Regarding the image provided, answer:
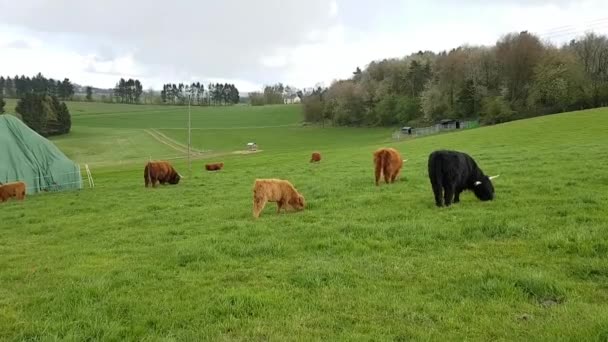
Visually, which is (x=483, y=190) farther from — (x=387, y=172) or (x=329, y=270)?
(x=329, y=270)

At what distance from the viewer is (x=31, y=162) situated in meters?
28.4

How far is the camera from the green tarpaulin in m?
27.6

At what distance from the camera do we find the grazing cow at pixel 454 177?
12.6 m

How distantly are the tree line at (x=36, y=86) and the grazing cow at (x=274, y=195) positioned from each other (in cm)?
16963

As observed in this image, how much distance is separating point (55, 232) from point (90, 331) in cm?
882

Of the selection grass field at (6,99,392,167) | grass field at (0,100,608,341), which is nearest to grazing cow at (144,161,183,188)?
grass field at (0,100,608,341)

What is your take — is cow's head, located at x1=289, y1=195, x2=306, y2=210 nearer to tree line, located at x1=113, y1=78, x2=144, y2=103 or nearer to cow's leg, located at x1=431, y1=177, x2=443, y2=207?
cow's leg, located at x1=431, y1=177, x2=443, y2=207

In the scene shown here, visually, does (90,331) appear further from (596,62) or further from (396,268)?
(596,62)

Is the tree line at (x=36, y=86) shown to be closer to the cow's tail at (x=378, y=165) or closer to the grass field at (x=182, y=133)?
the grass field at (x=182, y=133)

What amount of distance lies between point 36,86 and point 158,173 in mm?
163995

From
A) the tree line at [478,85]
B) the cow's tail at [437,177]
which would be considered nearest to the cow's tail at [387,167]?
the cow's tail at [437,177]

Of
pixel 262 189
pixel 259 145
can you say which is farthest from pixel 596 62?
pixel 262 189

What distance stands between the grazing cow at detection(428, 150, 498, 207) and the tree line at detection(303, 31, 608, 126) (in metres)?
69.7

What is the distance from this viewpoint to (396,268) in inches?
304
